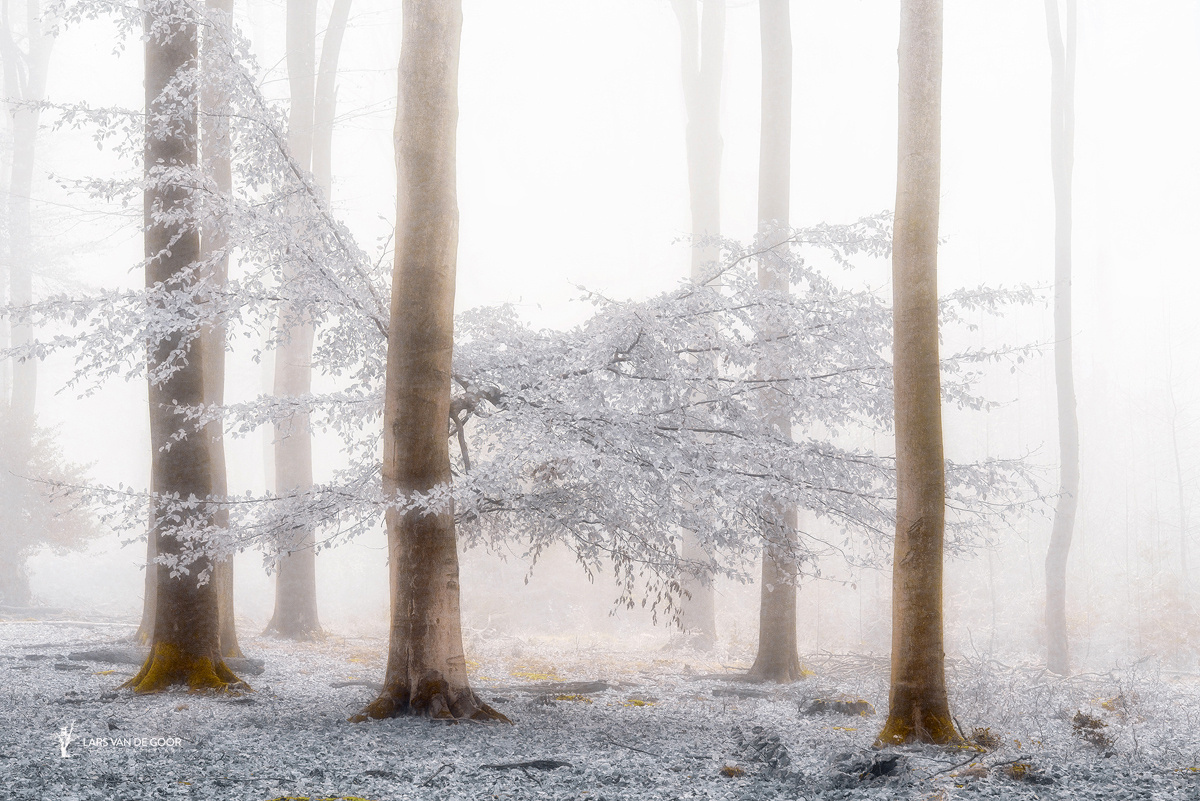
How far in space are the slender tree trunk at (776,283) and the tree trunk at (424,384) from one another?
275 centimetres

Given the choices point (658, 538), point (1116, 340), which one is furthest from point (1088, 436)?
point (658, 538)

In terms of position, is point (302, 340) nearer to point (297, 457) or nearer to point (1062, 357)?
point (297, 457)

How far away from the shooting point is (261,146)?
7090 millimetres

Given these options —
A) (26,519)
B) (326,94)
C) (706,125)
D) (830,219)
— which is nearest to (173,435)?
(326,94)

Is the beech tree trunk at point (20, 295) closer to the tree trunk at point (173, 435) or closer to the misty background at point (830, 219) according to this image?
the misty background at point (830, 219)

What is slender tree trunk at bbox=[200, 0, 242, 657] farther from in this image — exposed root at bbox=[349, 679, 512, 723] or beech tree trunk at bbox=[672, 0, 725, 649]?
beech tree trunk at bbox=[672, 0, 725, 649]

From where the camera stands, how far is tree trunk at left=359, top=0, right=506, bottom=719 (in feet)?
20.0

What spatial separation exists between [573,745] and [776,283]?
5.30 meters

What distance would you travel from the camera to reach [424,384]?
247 inches

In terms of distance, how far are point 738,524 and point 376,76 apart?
80.9 feet

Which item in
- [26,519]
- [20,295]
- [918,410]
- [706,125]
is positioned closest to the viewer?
[918,410]

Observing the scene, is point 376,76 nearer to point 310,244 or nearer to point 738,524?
point 310,244

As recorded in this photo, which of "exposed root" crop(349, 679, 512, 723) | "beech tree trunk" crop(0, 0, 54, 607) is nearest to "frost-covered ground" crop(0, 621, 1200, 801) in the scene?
"exposed root" crop(349, 679, 512, 723)

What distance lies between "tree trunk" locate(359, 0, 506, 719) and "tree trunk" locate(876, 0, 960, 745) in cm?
298
